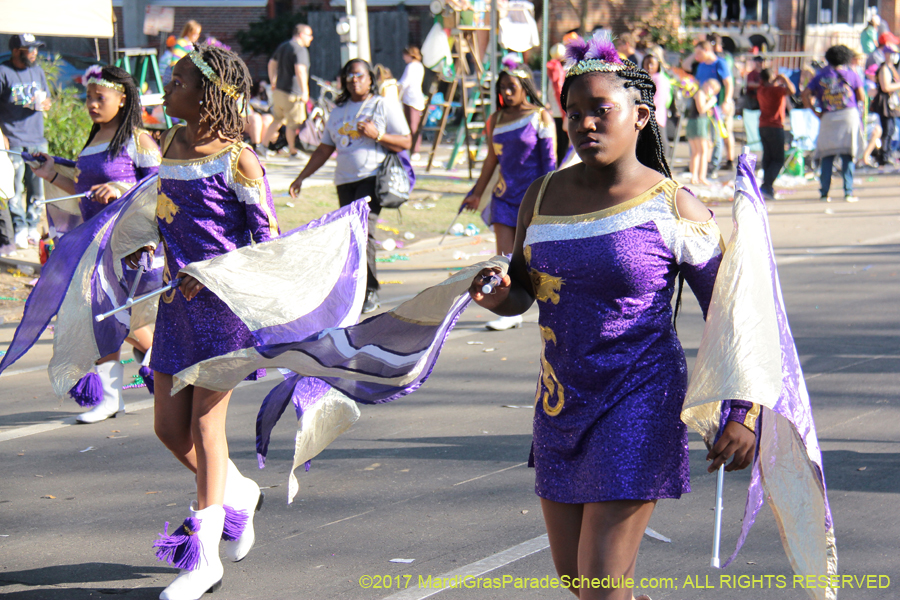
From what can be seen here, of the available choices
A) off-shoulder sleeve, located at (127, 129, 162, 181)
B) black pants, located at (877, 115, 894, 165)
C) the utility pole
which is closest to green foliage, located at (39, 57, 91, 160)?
the utility pole

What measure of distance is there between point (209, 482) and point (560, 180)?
1.80 m

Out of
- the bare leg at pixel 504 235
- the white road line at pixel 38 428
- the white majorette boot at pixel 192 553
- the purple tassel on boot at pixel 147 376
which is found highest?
the bare leg at pixel 504 235

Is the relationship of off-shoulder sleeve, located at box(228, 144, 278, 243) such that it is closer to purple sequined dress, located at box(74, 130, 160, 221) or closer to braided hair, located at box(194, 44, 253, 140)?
braided hair, located at box(194, 44, 253, 140)

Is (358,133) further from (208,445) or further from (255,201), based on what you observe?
(208,445)

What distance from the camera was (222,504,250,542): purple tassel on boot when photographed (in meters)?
3.97

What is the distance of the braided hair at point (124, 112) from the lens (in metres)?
6.12

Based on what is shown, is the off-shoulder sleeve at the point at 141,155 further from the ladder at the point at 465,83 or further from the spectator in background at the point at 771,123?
the spectator in background at the point at 771,123

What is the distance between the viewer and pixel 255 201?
3992 mm

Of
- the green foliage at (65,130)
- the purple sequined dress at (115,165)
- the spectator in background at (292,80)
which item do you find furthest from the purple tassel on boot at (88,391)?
the spectator in background at (292,80)

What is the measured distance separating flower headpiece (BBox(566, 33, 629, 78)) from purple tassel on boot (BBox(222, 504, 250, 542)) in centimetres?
215

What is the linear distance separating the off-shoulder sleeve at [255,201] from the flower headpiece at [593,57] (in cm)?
150

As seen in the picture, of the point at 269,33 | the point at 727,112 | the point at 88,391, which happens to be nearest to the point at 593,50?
the point at 88,391

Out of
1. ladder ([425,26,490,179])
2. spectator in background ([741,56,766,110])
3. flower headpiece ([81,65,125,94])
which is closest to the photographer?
flower headpiece ([81,65,125,94])

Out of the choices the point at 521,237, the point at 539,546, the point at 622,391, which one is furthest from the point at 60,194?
the point at 622,391
